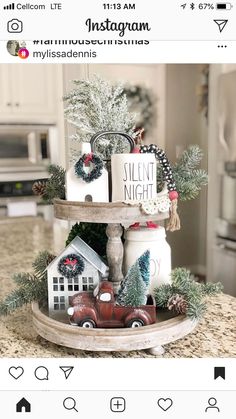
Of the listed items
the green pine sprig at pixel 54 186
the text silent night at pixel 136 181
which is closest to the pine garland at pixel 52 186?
the green pine sprig at pixel 54 186

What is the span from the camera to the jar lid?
413 mm

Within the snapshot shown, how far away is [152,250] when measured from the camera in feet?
1.36

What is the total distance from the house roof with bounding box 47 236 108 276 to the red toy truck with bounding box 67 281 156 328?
3 centimetres

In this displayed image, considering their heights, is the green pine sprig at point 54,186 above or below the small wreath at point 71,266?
above
